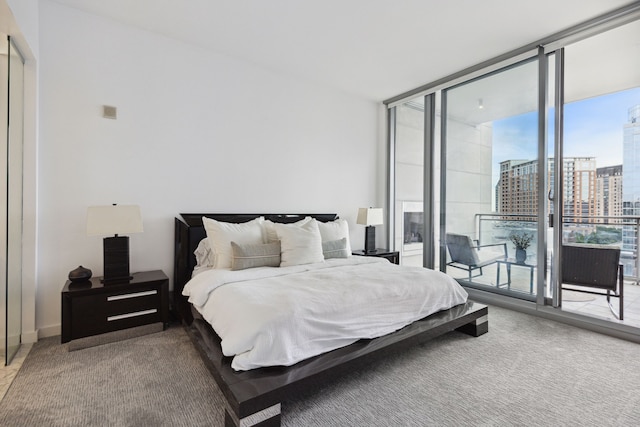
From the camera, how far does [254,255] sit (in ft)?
8.99

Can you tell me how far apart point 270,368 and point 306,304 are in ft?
1.29

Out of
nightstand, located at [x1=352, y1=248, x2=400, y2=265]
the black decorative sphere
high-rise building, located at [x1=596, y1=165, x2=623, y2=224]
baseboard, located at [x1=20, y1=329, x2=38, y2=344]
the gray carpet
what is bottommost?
the gray carpet

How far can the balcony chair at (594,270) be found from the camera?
295 centimetres

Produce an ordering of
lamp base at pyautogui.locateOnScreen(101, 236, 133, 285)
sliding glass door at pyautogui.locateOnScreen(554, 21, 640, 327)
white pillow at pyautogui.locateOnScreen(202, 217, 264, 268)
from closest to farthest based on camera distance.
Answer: lamp base at pyautogui.locateOnScreen(101, 236, 133, 285)
white pillow at pyautogui.locateOnScreen(202, 217, 264, 268)
sliding glass door at pyautogui.locateOnScreen(554, 21, 640, 327)

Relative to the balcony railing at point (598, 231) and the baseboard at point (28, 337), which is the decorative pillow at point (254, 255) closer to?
the baseboard at point (28, 337)

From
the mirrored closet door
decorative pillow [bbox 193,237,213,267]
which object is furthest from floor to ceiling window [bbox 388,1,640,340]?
the mirrored closet door

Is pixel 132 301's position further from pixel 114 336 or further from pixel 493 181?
pixel 493 181

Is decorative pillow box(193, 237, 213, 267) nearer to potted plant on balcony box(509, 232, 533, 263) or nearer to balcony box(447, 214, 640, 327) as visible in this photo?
balcony box(447, 214, 640, 327)

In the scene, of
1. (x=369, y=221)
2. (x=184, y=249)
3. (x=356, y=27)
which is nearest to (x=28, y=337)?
(x=184, y=249)

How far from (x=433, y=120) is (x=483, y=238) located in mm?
1717

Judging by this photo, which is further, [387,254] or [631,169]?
[387,254]

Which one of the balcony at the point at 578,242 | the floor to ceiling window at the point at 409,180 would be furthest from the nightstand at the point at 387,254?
the balcony at the point at 578,242

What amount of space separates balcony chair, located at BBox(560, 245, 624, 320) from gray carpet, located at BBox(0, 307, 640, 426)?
2.09 ft

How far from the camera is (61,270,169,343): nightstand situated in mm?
2338
